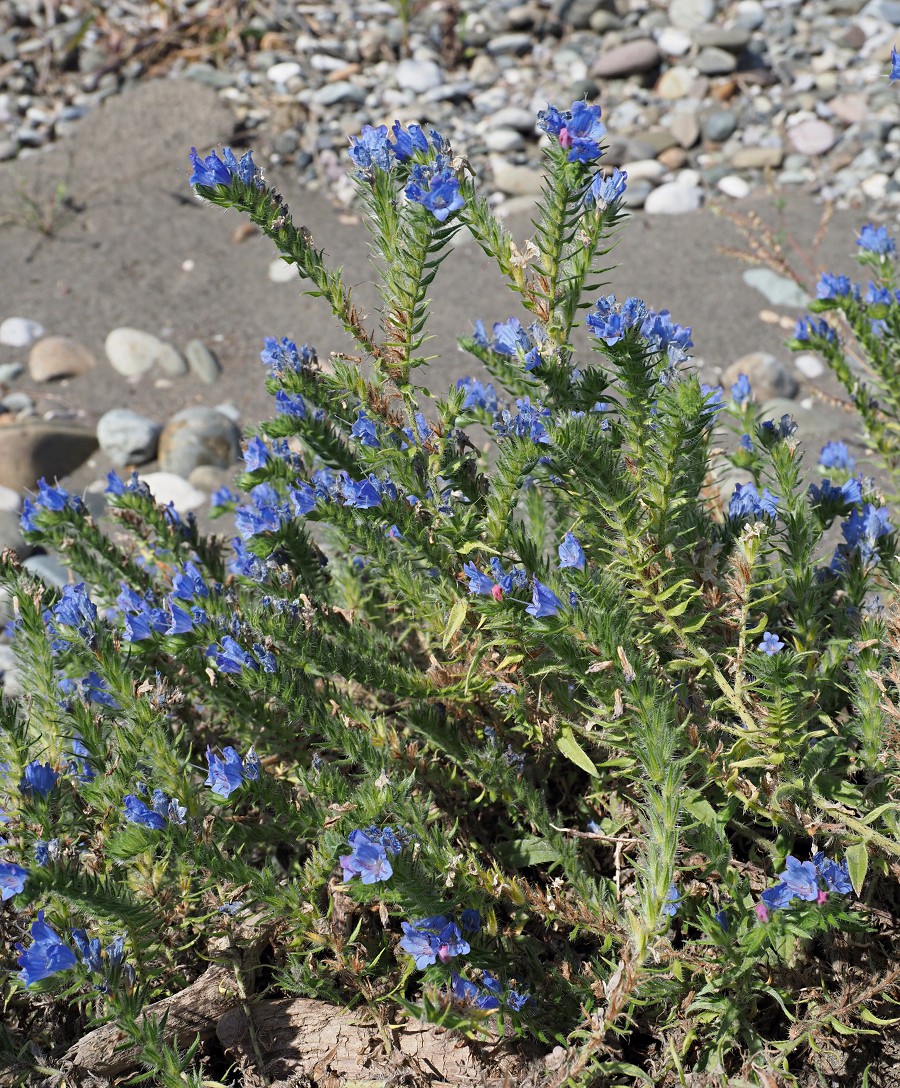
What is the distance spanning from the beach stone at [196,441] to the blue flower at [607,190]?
2870 millimetres

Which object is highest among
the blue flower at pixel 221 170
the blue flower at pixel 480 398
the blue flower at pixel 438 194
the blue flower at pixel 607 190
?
the blue flower at pixel 221 170

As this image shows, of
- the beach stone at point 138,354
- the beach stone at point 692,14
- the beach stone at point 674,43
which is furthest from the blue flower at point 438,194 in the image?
the beach stone at point 692,14

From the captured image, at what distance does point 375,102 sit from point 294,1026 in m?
5.43

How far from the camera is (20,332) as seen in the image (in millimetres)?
5344

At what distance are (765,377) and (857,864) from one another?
9.94 feet

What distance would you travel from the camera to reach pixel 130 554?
2.88 meters

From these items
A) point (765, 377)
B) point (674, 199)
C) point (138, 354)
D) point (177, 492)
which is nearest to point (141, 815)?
point (177, 492)

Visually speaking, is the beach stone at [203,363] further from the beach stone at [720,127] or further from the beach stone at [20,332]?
the beach stone at [720,127]

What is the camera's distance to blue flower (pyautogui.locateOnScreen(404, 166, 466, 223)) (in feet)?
5.87

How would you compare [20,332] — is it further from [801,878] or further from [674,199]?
[801,878]

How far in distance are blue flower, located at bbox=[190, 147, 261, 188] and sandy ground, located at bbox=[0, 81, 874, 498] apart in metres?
2.79

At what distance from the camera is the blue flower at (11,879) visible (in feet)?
5.87

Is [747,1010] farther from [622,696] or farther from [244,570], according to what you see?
[244,570]

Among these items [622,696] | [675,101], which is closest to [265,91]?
[675,101]
